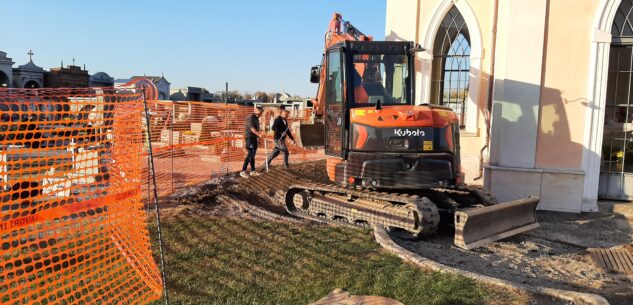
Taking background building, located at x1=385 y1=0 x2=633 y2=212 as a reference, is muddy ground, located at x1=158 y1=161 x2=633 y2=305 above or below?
below

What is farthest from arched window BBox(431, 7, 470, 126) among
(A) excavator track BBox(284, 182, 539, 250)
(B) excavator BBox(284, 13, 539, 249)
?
(B) excavator BBox(284, 13, 539, 249)

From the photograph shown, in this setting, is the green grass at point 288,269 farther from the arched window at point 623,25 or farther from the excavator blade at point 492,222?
the arched window at point 623,25

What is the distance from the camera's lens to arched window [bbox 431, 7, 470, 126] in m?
12.0

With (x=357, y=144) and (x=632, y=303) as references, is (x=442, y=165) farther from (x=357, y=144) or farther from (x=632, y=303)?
(x=632, y=303)

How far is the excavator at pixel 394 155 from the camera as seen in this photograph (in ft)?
24.2

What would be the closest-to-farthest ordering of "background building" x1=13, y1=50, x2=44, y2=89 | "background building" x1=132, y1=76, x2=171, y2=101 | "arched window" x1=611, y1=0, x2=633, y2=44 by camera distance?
"arched window" x1=611, y1=0, x2=633, y2=44 → "background building" x1=13, y1=50, x2=44, y2=89 → "background building" x1=132, y1=76, x2=171, y2=101

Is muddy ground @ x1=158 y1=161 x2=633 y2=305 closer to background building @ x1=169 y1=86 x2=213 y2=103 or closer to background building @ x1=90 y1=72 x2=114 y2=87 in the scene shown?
background building @ x1=90 y1=72 x2=114 y2=87

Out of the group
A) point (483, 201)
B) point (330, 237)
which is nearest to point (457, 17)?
point (483, 201)

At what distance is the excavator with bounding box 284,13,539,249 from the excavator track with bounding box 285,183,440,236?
0.02 metres

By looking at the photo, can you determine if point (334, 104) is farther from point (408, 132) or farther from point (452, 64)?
point (452, 64)

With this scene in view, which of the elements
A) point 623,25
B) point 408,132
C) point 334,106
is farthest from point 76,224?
point 623,25

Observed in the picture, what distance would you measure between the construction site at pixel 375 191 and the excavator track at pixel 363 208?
0.03 meters

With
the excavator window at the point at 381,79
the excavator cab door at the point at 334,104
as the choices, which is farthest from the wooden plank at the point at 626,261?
the excavator cab door at the point at 334,104

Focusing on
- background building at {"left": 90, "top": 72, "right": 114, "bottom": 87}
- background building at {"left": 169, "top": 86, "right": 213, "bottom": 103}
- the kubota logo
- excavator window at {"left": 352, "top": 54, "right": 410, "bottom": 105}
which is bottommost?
the kubota logo
